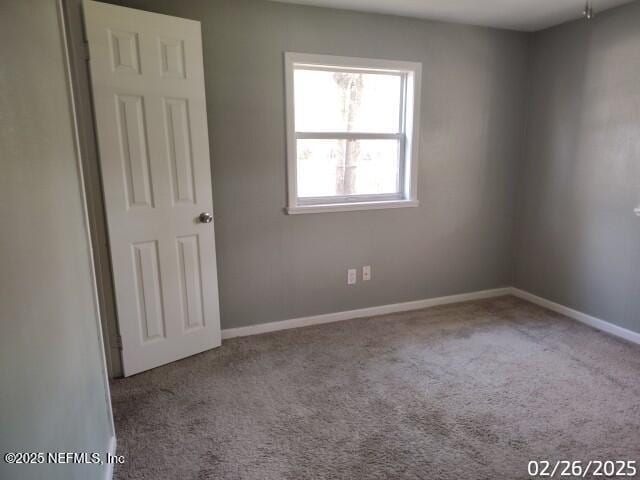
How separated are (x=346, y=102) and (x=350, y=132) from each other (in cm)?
23

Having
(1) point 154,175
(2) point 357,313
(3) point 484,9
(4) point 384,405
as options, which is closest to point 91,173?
(1) point 154,175

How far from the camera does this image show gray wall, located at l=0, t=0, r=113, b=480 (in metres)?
0.83

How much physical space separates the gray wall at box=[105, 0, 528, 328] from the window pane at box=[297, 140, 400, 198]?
200 millimetres

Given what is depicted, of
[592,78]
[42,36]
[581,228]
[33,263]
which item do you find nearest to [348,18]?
[592,78]

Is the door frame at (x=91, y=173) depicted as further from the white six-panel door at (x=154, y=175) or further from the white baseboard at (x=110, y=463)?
the white baseboard at (x=110, y=463)

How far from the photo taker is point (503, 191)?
3.79 metres

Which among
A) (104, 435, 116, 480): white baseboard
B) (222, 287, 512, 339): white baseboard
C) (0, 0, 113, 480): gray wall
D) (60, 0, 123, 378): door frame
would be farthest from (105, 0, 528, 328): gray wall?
(0, 0, 113, 480): gray wall

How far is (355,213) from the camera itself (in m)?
3.29

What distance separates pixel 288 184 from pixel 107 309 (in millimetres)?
1468

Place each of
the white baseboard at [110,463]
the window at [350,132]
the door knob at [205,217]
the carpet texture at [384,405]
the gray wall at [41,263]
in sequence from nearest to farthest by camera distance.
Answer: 1. the gray wall at [41,263]
2. the white baseboard at [110,463]
3. the carpet texture at [384,405]
4. the door knob at [205,217]
5. the window at [350,132]

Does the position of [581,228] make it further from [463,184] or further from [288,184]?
[288,184]

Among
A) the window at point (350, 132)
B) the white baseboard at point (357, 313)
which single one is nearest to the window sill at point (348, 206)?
the window at point (350, 132)

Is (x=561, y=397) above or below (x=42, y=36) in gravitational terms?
below

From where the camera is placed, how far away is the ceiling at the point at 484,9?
282 cm
